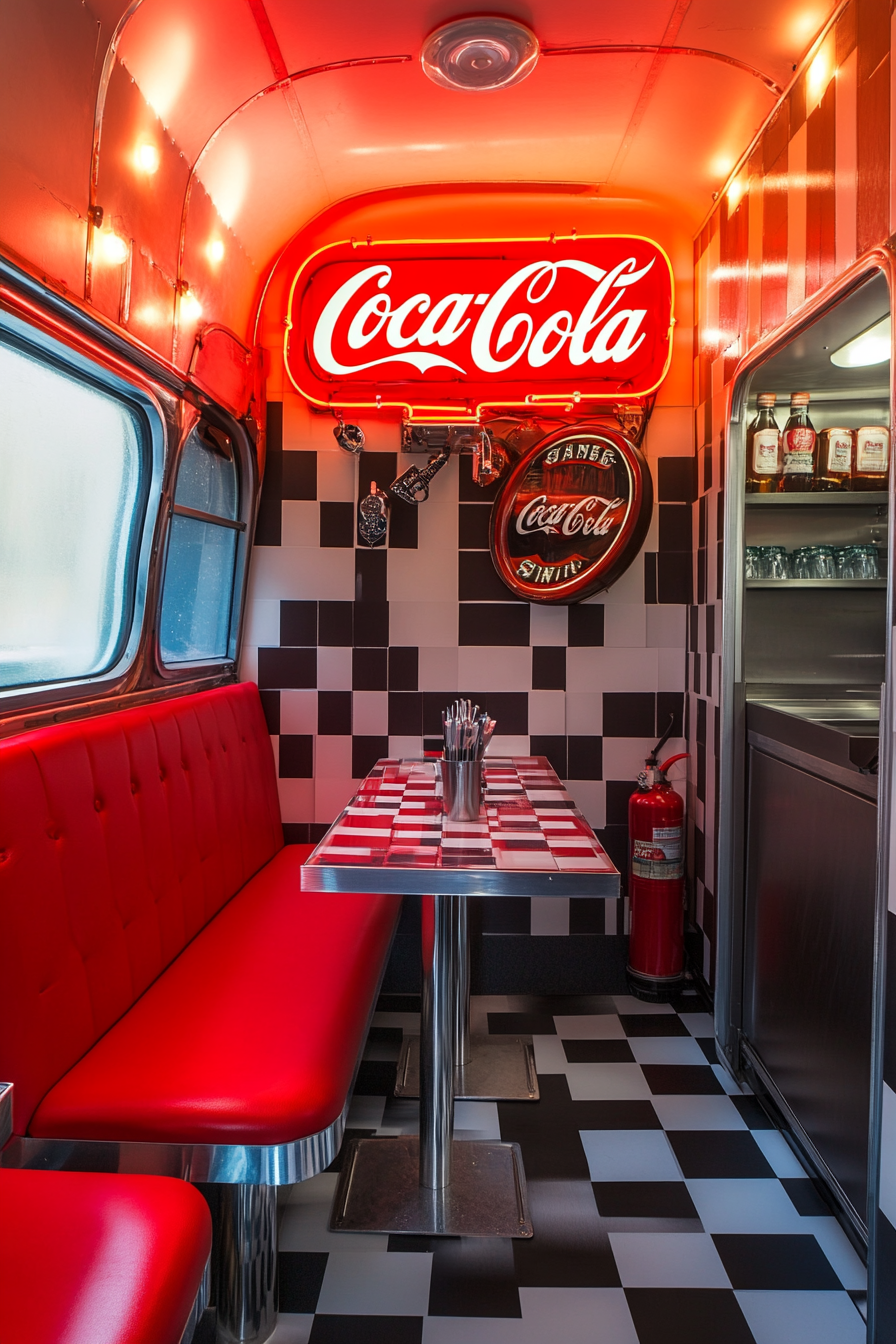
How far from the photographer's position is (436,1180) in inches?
89.4

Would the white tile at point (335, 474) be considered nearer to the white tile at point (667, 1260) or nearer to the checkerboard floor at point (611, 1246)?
the checkerboard floor at point (611, 1246)

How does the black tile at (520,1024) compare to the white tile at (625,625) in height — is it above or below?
below

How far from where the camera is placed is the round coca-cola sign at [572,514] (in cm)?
338

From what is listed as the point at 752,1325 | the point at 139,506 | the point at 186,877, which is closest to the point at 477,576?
the point at 139,506

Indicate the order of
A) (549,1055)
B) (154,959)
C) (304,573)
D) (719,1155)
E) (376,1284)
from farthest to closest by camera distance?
(304,573)
(549,1055)
(719,1155)
(154,959)
(376,1284)

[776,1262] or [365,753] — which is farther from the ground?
[365,753]

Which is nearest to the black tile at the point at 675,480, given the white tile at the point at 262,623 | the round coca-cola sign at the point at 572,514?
the round coca-cola sign at the point at 572,514

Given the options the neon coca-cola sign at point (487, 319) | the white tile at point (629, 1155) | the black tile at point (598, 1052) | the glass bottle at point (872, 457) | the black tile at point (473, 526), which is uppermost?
the neon coca-cola sign at point (487, 319)

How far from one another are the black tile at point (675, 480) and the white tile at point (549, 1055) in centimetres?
211

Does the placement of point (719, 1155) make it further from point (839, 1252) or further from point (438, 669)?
point (438, 669)

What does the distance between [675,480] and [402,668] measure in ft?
4.40

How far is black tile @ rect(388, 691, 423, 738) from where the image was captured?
3.63 m

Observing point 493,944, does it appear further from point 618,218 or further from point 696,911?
point 618,218

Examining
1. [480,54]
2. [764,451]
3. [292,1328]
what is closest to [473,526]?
[764,451]
